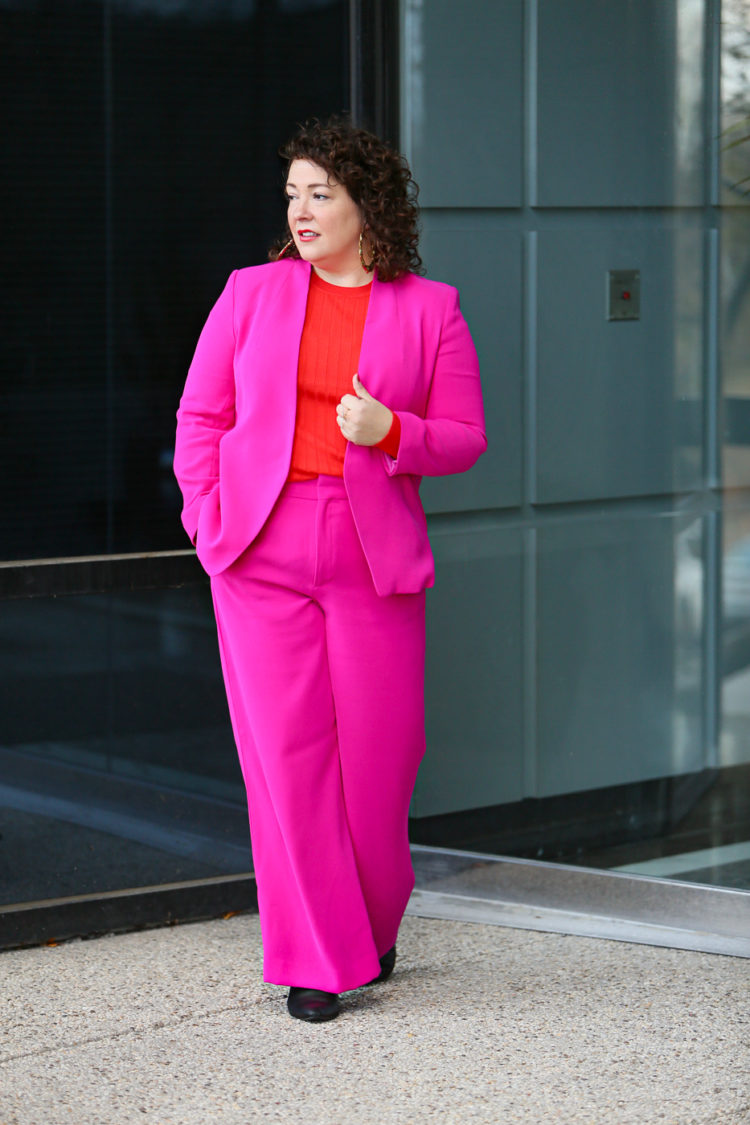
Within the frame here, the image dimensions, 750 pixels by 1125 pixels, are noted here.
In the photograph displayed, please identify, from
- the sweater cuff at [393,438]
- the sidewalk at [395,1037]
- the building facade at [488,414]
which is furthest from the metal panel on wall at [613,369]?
the sidewalk at [395,1037]

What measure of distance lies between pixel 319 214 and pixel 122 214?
2.51ft

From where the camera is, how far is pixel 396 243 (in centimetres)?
326

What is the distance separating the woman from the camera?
3209 mm

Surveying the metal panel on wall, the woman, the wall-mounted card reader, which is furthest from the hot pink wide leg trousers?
the wall-mounted card reader

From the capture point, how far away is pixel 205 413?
10.8ft

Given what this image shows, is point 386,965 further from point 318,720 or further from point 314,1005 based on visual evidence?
point 318,720

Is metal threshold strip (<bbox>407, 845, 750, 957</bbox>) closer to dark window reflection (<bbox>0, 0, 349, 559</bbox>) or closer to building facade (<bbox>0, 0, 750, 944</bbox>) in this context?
building facade (<bbox>0, 0, 750, 944</bbox>)

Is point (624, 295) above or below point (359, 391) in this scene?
above

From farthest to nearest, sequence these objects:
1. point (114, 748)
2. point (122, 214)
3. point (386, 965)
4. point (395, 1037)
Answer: point (114, 748) < point (122, 214) < point (386, 965) < point (395, 1037)

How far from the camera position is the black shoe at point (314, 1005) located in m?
3.28

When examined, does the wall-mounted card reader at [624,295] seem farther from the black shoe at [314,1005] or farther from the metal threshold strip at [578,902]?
the black shoe at [314,1005]

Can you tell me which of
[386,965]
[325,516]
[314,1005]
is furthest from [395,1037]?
[325,516]

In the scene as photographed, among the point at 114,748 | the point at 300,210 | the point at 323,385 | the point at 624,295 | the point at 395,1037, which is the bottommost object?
the point at 395,1037

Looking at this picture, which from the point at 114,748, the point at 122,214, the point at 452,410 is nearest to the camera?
the point at 452,410
